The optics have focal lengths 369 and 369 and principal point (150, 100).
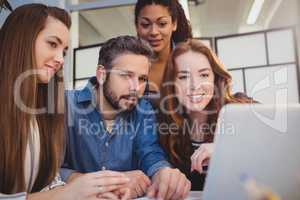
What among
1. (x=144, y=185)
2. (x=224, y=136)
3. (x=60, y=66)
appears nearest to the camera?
(x=224, y=136)

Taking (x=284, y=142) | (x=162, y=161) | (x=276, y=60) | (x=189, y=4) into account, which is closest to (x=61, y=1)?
(x=189, y=4)

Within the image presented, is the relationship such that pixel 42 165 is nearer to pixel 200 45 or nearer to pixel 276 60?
pixel 200 45

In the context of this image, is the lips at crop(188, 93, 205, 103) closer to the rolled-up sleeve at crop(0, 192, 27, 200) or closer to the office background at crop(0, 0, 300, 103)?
the office background at crop(0, 0, 300, 103)

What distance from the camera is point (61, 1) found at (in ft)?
5.14

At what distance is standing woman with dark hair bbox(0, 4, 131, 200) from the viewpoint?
1.47 m

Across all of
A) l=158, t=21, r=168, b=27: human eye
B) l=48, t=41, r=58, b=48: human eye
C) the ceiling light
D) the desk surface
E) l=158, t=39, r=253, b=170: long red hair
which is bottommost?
the desk surface

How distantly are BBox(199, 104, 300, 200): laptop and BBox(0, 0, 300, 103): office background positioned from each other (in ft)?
Answer: 1.07

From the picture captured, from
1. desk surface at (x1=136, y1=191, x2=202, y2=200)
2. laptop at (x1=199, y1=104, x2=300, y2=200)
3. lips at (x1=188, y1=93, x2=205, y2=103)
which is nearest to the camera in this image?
laptop at (x1=199, y1=104, x2=300, y2=200)

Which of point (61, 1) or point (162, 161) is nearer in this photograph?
point (162, 161)

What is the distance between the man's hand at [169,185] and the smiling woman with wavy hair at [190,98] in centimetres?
4

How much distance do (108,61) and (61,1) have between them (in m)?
0.35

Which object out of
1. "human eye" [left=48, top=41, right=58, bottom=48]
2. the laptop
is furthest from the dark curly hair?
the laptop

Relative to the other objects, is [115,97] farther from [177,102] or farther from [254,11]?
[254,11]

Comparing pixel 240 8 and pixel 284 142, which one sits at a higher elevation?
pixel 240 8
